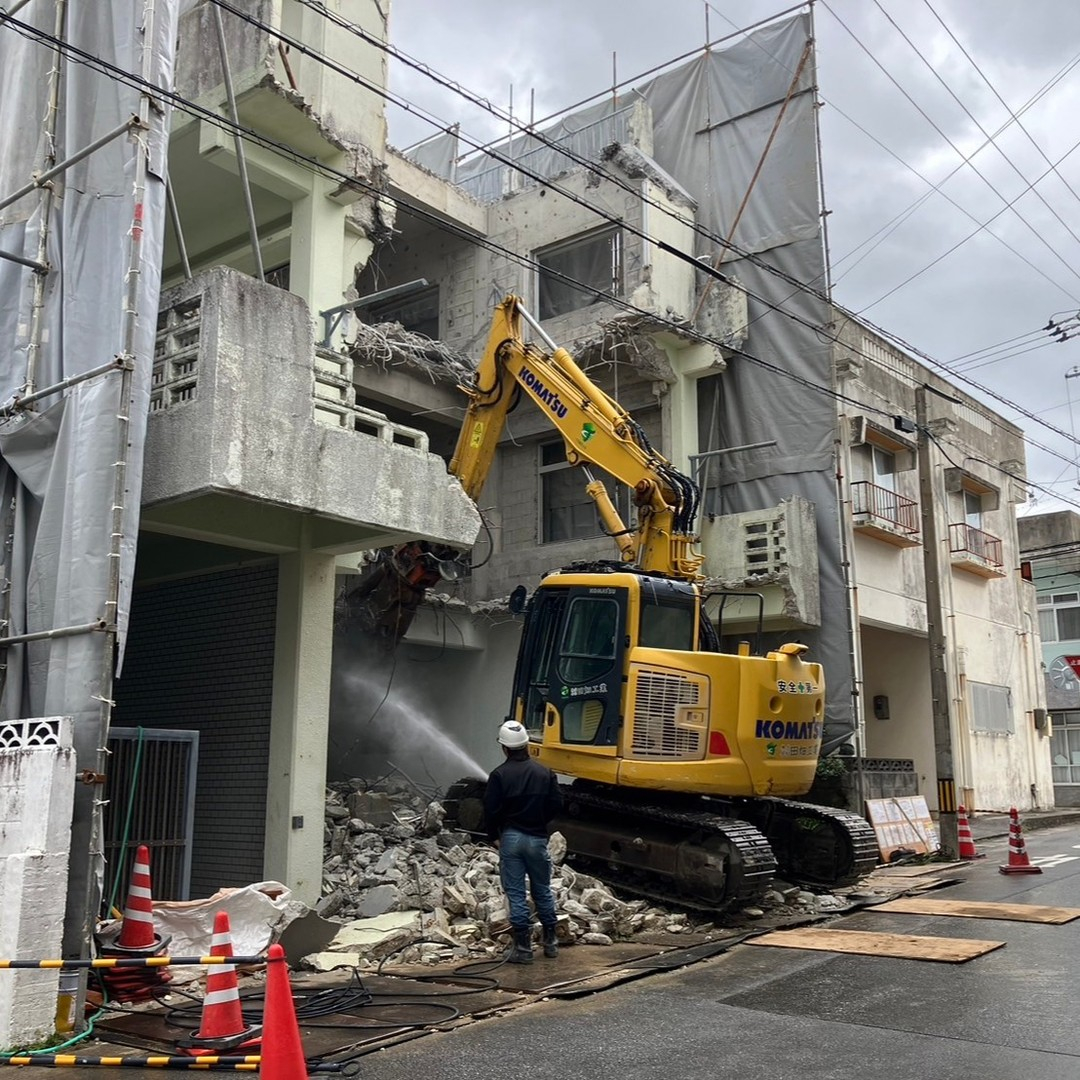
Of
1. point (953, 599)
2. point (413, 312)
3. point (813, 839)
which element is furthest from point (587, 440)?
point (953, 599)

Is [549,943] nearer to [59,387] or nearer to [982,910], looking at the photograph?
[982,910]

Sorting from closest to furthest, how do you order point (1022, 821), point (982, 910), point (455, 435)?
point (982, 910)
point (455, 435)
point (1022, 821)

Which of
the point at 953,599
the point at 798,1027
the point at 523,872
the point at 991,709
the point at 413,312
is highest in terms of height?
the point at 413,312

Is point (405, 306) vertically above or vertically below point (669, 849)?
above

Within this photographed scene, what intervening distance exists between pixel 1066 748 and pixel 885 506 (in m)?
16.7

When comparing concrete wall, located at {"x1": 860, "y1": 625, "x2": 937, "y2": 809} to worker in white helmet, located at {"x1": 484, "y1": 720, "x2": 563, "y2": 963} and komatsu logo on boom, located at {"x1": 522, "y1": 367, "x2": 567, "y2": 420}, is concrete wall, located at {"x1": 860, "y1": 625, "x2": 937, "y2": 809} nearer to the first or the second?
komatsu logo on boom, located at {"x1": 522, "y1": 367, "x2": 567, "y2": 420}

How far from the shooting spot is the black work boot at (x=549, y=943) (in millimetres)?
9008

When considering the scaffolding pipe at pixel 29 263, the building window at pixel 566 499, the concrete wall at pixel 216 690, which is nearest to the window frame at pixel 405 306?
the building window at pixel 566 499

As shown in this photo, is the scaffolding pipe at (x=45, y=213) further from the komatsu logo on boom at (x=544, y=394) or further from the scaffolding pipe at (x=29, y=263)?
the komatsu logo on boom at (x=544, y=394)

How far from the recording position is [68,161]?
812 centimetres

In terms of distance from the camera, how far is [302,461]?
888 centimetres

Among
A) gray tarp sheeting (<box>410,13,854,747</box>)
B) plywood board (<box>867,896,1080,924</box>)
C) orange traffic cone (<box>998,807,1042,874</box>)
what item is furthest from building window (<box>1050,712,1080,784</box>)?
plywood board (<box>867,896,1080,924</box>)

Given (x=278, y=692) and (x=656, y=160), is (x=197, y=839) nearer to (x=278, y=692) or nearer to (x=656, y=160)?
(x=278, y=692)

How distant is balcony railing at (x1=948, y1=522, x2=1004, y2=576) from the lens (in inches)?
913
